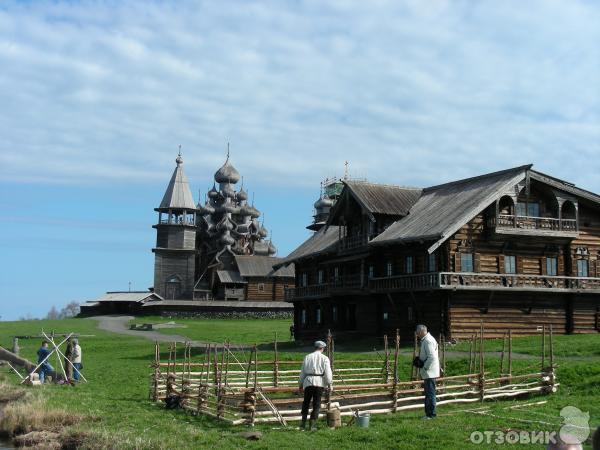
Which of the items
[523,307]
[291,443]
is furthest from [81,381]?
[523,307]

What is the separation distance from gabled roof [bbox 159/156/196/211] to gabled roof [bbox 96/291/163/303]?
10.9 meters

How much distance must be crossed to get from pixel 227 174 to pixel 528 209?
70850 millimetres

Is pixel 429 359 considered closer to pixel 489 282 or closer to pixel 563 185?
pixel 489 282

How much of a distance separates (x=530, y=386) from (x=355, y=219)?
2549 centimetres

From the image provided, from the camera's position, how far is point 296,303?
56812mm

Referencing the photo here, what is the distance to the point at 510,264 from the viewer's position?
40438 millimetres

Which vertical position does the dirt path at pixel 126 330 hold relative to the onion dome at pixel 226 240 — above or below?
below

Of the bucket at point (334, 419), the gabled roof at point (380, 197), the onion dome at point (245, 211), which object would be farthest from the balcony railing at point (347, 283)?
the onion dome at point (245, 211)

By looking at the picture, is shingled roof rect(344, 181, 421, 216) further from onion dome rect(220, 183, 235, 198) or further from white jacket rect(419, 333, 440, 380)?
onion dome rect(220, 183, 235, 198)

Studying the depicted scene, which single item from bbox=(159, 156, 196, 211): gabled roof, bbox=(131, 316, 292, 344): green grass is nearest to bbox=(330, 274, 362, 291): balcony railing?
bbox=(131, 316, 292, 344): green grass

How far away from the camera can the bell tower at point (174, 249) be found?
9225 cm

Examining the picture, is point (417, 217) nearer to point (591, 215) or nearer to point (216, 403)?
point (591, 215)

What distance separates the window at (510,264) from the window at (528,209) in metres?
2.42

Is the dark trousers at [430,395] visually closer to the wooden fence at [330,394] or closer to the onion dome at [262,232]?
the wooden fence at [330,394]
